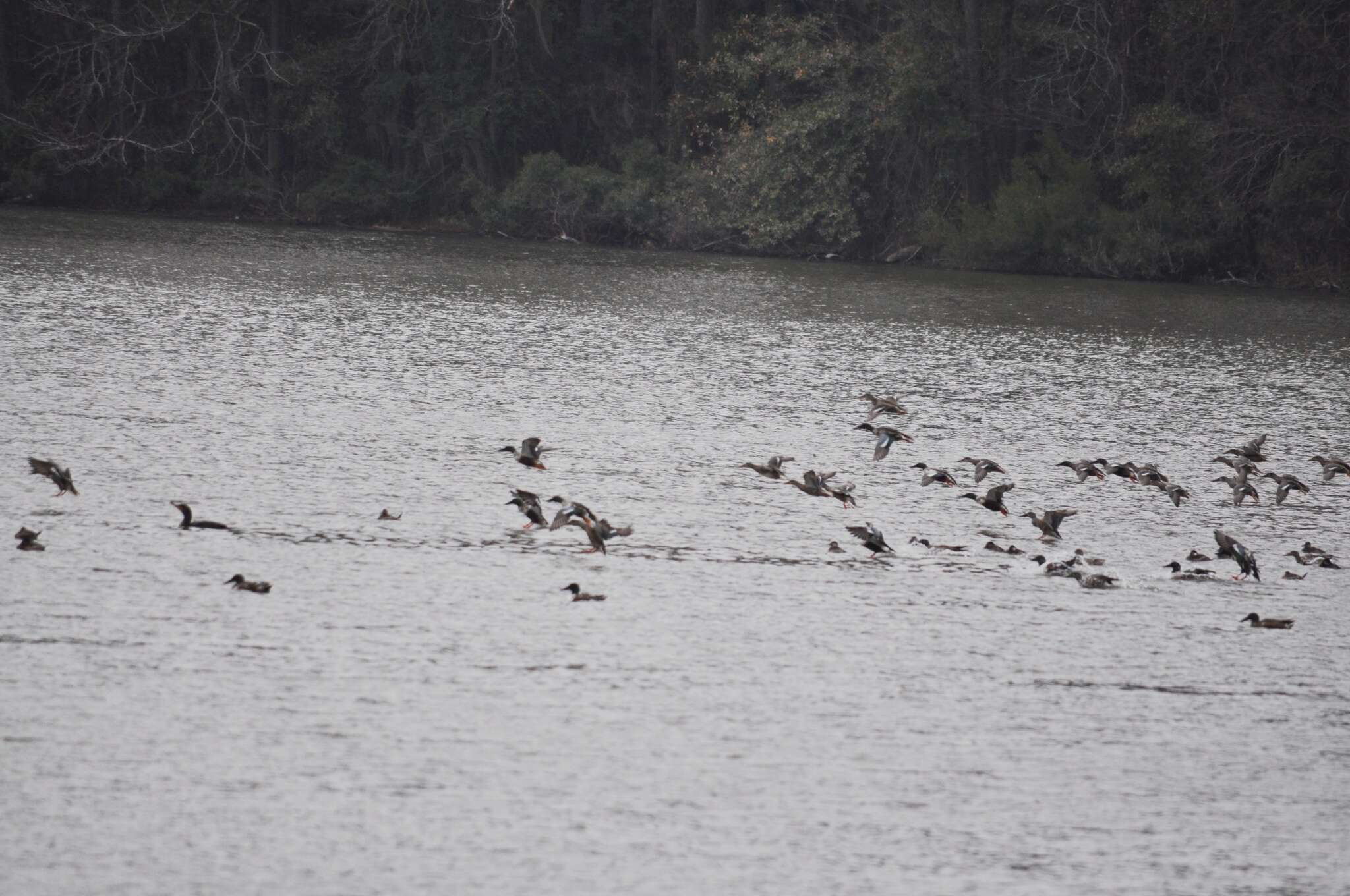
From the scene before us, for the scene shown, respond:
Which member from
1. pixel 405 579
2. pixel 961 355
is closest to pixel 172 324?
pixel 961 355

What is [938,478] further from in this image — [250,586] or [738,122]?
[738,122]

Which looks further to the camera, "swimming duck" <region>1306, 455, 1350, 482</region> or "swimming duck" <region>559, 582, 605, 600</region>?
"swimming duck" <region>1306, 455, 1350, 482</region>

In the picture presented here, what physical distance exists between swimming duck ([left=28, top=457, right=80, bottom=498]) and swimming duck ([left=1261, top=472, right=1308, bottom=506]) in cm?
Result: 744

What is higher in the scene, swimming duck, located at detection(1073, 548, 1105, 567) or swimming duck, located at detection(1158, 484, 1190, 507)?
swimming duck, located at detection(1158, 484, 1190, 507)

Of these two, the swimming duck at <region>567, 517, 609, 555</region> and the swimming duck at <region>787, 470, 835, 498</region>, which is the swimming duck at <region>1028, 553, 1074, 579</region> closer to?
the swimming duck at <region>787, 470, 835, 498</region>

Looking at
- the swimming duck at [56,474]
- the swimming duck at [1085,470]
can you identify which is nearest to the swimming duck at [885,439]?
the swimming duck at [1085,470]

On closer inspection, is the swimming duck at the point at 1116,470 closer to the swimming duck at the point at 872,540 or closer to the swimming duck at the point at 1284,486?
the swimming duck at the point at 1284,486

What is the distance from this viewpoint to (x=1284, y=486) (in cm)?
1055

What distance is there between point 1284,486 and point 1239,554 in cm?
214

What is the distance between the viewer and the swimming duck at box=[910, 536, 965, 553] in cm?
914

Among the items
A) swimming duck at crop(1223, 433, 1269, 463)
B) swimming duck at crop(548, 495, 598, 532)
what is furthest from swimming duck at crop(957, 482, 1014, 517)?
swimming duck at crop(548, 495, 598, 532)

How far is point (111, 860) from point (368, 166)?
36.3m

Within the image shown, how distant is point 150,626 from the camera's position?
22.7 feet

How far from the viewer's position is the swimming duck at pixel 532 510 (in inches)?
351
